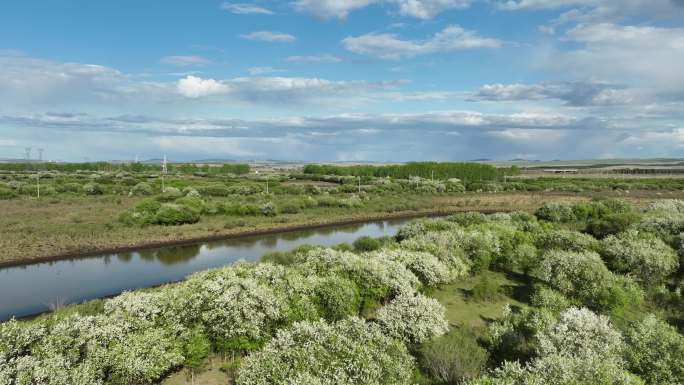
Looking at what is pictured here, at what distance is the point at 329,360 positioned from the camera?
10.5 metres

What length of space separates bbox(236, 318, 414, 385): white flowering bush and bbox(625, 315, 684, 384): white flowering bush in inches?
254

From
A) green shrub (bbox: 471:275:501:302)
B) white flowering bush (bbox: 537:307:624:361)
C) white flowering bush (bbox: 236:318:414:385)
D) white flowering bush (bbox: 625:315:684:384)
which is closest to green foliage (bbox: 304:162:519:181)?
green shrub (bbox: 471:275:501:302)

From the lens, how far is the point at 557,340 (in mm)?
12445

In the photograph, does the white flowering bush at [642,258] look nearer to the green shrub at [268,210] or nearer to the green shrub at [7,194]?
the green shrub at [268,210]

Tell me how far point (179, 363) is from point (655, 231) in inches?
1291

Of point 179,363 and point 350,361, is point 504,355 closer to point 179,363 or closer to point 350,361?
point 350,361

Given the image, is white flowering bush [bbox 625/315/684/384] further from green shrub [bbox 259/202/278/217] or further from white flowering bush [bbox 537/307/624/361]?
green shrub [bbox 259/202/278/217]

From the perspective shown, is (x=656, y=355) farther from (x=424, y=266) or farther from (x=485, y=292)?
(x=424, y=266)

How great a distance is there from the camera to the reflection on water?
25484 mm

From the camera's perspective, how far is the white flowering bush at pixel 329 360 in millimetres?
10000

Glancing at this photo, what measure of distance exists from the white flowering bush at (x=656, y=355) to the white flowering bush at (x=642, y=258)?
1231 centimetres

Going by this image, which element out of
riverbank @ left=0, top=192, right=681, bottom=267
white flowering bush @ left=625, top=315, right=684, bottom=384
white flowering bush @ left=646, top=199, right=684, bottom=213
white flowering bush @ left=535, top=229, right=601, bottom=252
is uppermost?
white flowering bush @ left=646, top=199, right=684, bottom=213

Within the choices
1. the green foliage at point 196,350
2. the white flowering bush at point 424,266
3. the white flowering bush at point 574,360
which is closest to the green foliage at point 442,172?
the white flowering bush at point 424,266

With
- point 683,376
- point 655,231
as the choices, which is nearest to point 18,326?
point 683,376
